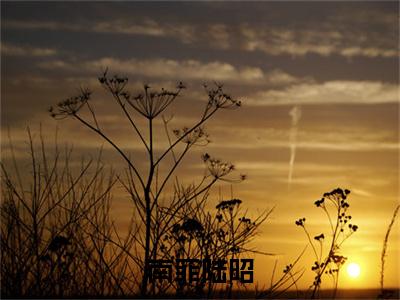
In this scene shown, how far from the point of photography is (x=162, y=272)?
8469 mm

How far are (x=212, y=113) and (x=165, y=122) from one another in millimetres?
616

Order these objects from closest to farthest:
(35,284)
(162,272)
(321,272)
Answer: (35,284) < (162,272) < (321,272)

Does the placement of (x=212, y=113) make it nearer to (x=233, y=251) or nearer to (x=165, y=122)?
(x=165, y=122)

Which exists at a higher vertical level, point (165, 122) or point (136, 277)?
point (165, 122)

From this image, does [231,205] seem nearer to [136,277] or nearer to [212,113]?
[212,113]

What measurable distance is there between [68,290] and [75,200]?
1.16 meters

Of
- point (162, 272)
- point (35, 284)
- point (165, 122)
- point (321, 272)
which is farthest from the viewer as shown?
point (321, 272)

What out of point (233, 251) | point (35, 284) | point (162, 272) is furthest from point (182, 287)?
point (35, 284)

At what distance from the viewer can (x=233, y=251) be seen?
8977 mm

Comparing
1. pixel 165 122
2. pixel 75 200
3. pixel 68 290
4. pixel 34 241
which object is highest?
pixel 165 122

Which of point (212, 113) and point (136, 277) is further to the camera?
point (212, 113)

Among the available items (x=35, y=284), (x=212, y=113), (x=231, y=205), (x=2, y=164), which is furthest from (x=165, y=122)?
(x=35, y=284)

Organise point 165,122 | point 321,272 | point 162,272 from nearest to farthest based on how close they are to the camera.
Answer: point 162,272 → point 165,122 → point 321,272

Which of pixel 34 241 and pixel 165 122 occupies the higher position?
pixel 165 122
